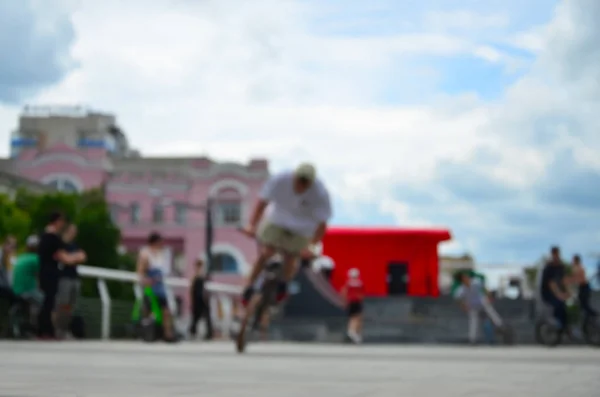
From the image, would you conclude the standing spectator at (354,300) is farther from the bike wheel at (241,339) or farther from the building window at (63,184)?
the building window at (63,184)

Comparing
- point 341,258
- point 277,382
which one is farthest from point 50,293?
point 341,258

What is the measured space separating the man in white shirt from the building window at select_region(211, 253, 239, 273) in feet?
224

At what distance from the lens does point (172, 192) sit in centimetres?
8125

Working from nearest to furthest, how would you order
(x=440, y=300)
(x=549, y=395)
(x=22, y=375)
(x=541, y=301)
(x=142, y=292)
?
(x=549, y=395), (x=22, y=375), (x=142, y=292), (x=541, y=301), (x=440, y=300)

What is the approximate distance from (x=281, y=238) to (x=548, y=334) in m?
10.6

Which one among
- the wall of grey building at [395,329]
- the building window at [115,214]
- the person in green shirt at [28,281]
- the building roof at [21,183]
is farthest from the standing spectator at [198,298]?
the building window at [115,214]

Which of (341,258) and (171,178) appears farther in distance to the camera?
(171,178)

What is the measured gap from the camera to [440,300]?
35.2 m

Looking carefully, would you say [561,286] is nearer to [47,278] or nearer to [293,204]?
[47,278]

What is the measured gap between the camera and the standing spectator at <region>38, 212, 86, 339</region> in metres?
13.8

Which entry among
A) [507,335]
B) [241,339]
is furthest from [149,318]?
[507,335]

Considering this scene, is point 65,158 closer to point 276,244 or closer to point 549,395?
point 276,244

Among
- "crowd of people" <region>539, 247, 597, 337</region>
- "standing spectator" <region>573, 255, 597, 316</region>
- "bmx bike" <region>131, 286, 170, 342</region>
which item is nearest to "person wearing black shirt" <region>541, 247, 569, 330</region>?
"crowd of people" <region>539, 247, 597, 337</region>

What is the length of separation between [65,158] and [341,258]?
45374mm
